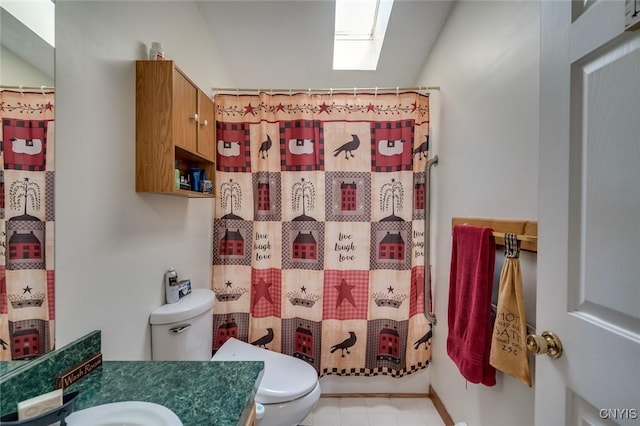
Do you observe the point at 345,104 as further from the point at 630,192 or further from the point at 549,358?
the point at 549,358

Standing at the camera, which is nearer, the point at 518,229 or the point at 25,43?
the point at 25,43

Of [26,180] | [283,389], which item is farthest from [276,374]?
[26,180]

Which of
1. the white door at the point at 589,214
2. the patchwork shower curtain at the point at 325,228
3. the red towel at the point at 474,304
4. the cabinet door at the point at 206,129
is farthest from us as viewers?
the patchwork shower curtain at the point at 325,228

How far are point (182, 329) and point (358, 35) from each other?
7.63ft

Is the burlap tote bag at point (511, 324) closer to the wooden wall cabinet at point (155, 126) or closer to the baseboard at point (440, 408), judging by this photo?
the baseboard at point (440, 408)

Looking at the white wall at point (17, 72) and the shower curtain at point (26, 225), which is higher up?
the white wall at point (17, 72)

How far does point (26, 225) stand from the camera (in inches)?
25.9

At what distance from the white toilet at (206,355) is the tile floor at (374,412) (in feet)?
1.57

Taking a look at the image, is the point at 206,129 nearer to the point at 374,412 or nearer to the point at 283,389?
the point at 283,389

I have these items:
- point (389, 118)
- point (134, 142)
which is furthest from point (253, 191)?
point (389, 118)

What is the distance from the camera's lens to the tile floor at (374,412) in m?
1.59

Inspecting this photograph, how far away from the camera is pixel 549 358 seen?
2.10 ft

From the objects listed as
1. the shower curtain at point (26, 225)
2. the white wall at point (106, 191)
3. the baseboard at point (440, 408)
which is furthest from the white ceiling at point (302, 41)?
the baseboard at point (440, 408)

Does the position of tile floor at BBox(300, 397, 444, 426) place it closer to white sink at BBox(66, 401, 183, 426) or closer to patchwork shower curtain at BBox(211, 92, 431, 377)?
patchwork shower curtain at BBox(211, 92, 431, 377)
